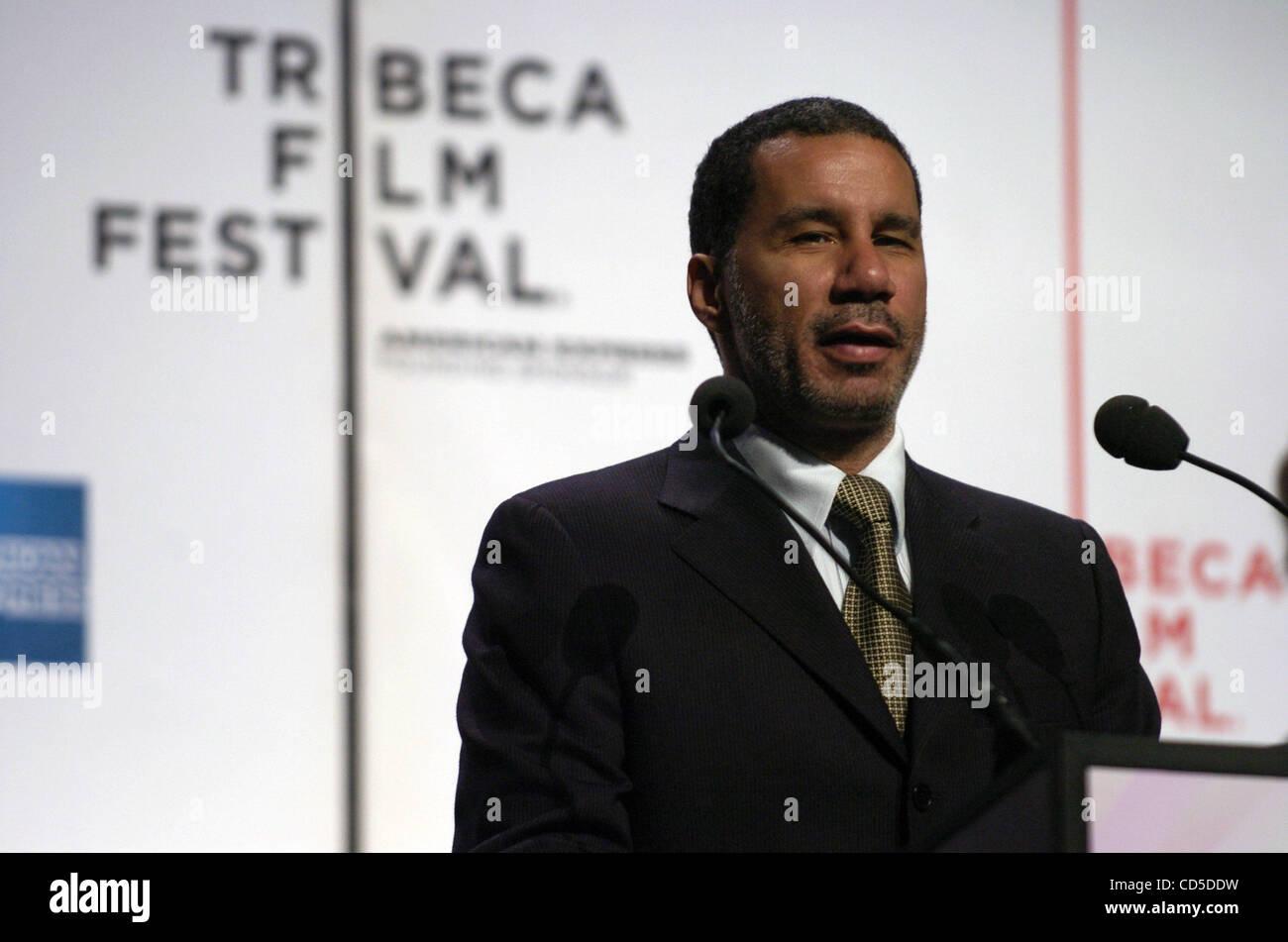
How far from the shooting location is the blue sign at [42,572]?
281 cm

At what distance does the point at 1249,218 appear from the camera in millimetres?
3541

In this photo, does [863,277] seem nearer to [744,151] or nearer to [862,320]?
[862,320]

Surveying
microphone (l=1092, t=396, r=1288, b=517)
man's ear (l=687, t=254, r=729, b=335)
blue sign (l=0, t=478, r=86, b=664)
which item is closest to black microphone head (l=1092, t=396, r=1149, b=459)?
microphone (l=1092, t=396, r=1288, b=517)

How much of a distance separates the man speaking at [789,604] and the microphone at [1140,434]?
0.26 meters

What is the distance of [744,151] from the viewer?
208cm

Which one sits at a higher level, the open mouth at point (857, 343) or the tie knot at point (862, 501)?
the open mouth at point (857, 343)

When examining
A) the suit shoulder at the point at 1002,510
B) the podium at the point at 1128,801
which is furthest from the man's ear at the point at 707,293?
the podium at the point at 1128,801

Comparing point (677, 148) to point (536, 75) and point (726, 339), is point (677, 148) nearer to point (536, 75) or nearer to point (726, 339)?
point (536, 75)

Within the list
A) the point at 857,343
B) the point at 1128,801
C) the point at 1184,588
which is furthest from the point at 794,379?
the point at 1184,588

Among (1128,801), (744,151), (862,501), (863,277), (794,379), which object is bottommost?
(1128,801)

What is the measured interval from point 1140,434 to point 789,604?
1.27 feet

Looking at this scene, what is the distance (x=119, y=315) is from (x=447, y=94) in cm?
70

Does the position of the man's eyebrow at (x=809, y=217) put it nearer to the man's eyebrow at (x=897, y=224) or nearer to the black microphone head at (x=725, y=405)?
the man's eyebrow at (x=897, y=224)
